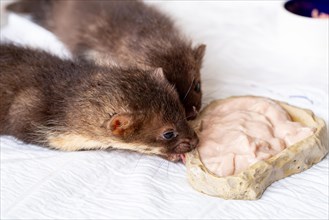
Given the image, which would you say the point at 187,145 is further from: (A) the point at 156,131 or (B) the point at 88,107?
(B) the point at 88,107

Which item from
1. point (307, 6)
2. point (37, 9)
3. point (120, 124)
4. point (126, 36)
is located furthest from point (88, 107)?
point (307, 6)

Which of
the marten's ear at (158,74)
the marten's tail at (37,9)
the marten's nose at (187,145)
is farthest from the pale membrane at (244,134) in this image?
the marten's tail at (37,9)

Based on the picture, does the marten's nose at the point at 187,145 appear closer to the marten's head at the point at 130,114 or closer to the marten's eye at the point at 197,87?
the marten's head at the point at 130,114

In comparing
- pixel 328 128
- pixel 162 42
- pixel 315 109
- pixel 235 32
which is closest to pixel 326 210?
pixel 328 128

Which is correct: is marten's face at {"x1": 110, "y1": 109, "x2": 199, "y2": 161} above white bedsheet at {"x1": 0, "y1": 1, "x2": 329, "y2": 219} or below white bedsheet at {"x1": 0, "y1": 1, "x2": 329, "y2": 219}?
above

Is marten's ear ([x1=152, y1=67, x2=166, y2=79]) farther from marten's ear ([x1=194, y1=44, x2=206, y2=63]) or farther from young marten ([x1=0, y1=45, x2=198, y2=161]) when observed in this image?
marten's ear ([x1=194, y1=44, x2=206, y2=63])

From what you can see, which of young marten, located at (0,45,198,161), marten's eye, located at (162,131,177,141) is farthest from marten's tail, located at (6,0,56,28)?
marten's eye, located at (162,131,177,141)

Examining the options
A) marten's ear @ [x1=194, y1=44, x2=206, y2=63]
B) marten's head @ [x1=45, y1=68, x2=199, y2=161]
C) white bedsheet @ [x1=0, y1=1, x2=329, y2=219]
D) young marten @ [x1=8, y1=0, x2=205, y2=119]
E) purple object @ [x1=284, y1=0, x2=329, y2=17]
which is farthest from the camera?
purple object @ [x1=284, y1=0, x2=329, y2=17]
